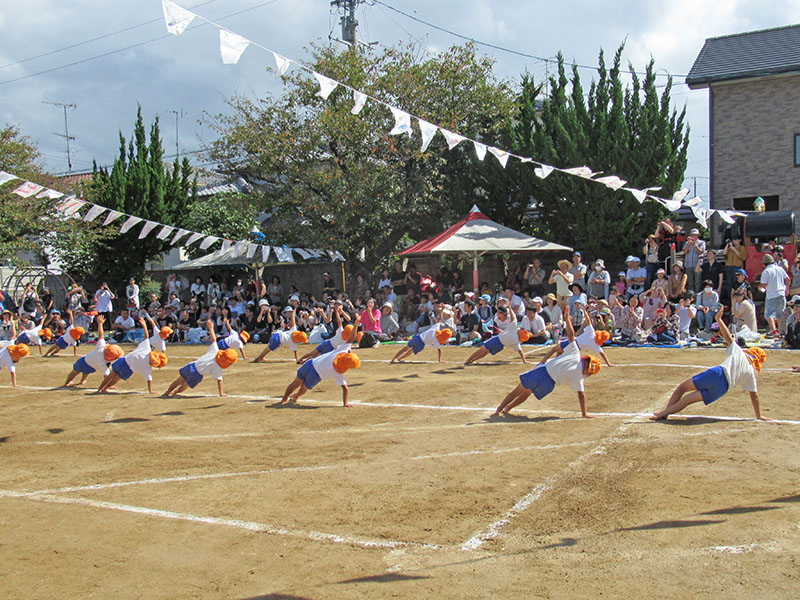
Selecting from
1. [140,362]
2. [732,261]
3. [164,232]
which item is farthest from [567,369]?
[164,232]

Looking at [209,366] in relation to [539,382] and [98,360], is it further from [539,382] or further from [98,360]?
[539,382]

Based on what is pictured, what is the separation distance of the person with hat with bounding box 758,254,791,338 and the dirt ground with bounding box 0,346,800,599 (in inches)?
189

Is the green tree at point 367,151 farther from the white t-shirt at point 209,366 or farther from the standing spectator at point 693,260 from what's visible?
the white t-shirt at point 209,366

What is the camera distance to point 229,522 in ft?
18.9

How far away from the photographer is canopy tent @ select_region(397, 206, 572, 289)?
1858 centimetres

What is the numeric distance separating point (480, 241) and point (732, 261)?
6.10m

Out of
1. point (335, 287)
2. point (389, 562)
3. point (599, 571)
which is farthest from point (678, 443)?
point (335, 287)

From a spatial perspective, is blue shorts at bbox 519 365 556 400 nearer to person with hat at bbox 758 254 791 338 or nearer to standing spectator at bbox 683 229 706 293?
person with hat at bbox 758 254 791 338

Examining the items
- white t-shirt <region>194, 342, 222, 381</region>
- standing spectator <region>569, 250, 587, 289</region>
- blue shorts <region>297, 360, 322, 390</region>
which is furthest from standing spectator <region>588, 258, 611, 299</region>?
white t-shirt <region>194, 342, 222, 381</region>

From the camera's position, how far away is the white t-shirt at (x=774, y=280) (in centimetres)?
1502

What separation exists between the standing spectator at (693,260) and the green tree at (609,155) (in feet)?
8.01

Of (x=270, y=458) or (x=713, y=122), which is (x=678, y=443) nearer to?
(x=270, y=458)

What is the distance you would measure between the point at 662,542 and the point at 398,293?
58.5 ft

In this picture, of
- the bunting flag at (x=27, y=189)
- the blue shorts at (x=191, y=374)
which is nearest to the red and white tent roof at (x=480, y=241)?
the blue shorts at (x=191, y=374)
